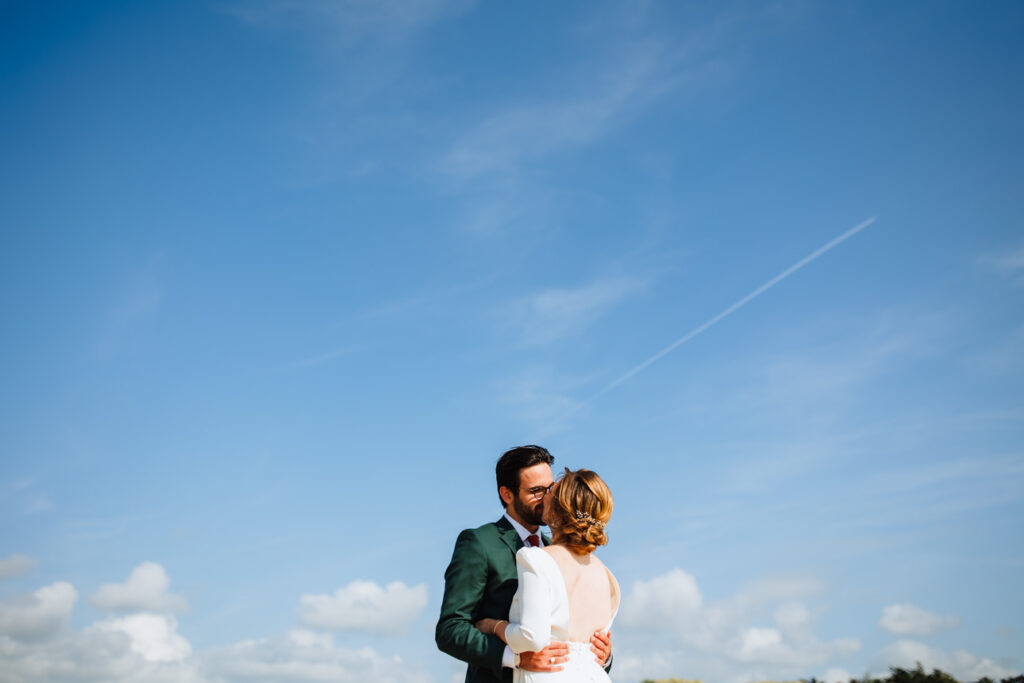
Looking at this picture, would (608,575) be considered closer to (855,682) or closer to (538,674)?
(538,674)

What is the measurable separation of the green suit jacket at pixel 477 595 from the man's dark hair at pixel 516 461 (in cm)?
47

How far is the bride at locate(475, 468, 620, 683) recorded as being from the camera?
22.7 ft

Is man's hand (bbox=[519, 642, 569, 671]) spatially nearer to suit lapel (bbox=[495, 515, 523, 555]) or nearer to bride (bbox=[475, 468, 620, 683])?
bride (bbox=[475, 468, 620, 683])

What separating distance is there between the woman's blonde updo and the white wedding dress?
0.27 m

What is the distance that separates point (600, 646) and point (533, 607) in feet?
3.17

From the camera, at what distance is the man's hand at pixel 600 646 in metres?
7.41

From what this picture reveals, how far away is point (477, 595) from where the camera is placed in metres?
7.61

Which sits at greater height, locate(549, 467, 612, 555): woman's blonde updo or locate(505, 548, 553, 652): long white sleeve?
locate(549, 467, 612, 555): woman's blonde updo

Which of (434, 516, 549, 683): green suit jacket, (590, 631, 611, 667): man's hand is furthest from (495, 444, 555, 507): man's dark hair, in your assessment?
(590, 631, 611, 667): man's hand

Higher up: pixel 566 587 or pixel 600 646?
pixel 566 587

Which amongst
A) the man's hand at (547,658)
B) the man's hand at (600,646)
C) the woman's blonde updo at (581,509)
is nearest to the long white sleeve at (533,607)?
the man's hand at (547,658)

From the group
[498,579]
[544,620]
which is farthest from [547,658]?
[498,579]

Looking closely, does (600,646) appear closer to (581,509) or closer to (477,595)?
(477,595)

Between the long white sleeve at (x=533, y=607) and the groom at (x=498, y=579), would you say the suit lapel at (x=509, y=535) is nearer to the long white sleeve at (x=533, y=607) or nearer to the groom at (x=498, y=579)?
the groom at (x=498, y=579)
